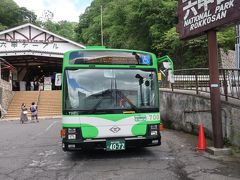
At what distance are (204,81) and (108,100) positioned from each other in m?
5.40

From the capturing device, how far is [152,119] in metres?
9.58

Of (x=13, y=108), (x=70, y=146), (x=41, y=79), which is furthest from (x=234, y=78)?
(x=41, y=79)

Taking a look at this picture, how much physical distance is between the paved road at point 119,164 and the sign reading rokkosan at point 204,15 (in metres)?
3.39

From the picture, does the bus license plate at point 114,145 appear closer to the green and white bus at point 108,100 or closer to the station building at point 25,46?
the green and white bus at point 108,100

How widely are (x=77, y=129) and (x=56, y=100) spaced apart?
27.9 metres

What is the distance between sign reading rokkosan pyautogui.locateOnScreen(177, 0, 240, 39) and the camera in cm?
888

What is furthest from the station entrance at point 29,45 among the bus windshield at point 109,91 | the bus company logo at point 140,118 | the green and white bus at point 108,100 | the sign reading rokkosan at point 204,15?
the bus company logo at point 140,118

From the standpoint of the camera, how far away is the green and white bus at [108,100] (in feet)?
30.2

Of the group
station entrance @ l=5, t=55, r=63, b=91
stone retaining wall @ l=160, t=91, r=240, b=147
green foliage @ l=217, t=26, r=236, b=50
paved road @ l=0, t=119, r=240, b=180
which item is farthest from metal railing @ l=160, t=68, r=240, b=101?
station entrance @ l=5, t=55, r=63, b=91

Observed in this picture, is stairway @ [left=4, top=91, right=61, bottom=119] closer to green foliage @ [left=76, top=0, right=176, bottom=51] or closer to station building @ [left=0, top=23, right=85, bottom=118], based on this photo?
station building @ [left=0, top=23, right=85, bottom=118]

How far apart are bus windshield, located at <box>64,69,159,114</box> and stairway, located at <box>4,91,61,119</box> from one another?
23.0 m

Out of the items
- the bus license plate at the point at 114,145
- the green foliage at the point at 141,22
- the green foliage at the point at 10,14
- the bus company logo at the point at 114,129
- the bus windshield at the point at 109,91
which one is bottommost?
the bus license plate at the point at 114,145

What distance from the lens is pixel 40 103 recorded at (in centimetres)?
3531

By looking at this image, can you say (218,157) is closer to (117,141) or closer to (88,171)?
(117,141)
